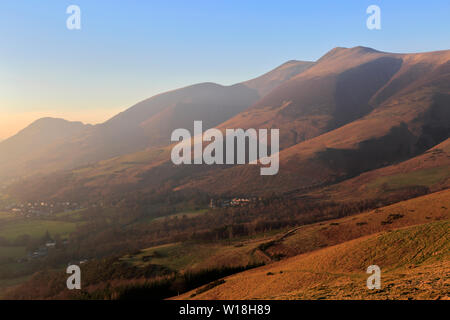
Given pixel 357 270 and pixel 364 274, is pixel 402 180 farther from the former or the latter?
pixel 364 274

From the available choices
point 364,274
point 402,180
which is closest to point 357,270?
point 364,274

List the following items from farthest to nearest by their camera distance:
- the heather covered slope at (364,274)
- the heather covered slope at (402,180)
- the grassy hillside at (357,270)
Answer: the heather covered slope at (402,180)
the grassy hillside at (357,270)
the heather covered slope at (364,274)

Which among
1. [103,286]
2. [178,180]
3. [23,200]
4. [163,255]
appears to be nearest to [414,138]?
[178,180]

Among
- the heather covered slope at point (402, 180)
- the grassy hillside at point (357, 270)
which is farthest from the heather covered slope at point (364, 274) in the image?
the heather covered slope at point (402, 180)

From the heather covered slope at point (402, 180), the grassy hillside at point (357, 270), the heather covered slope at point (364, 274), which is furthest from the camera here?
the heather covered slope at point (402, 180)

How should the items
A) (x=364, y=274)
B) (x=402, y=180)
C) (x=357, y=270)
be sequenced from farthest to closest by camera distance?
(x=402, y=180)
(x=357, y=270)
(x=364, y=274)

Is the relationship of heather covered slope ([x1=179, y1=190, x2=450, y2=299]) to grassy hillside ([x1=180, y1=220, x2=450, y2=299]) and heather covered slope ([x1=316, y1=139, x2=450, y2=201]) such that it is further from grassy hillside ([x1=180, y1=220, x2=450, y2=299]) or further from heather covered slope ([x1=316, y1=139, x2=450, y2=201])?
heather covered slope ([x1=316, y1=139, x2=450, y2=201])

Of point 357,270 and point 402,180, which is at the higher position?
point 357,270

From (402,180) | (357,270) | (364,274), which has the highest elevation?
(364,274)

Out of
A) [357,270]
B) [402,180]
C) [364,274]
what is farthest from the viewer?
[402,180]

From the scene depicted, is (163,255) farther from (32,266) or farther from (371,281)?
(32,266)

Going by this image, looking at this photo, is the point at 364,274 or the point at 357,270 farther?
the point at 357,270

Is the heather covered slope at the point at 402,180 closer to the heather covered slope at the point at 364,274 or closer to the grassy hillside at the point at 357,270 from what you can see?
the grassy hillside at the point at 357,270

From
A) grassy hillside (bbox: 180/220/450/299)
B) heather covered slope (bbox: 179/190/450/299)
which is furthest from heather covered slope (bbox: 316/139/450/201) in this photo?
heather covered slope (bbox: 179/190/450/299)
